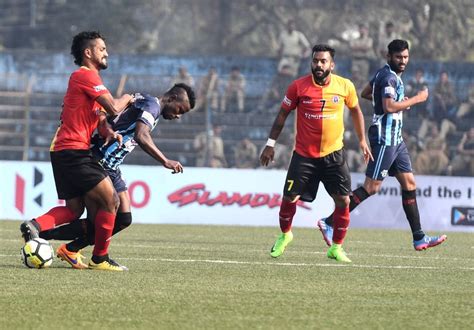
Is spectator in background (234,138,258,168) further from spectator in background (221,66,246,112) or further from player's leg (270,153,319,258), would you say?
player's leg (270,153,319,258)

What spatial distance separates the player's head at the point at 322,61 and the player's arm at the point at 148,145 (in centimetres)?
259

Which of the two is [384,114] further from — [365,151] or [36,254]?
[36,254]

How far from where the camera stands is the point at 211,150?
84.6 feet

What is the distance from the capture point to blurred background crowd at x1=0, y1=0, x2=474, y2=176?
26.0 m

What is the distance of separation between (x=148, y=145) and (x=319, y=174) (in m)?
2.87

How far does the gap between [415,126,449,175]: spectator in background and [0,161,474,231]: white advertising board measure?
2887 mm

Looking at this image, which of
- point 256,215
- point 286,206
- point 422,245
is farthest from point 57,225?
point 256,215

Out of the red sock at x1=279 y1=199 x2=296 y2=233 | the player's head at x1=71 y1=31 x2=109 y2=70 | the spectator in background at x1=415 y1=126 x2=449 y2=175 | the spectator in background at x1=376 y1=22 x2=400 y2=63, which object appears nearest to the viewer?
the player's head at x1=71 y1=31 x2=109 y2=70

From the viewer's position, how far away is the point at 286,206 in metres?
12.7

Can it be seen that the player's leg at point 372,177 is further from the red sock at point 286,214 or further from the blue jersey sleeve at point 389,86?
the red sock at point 286,214

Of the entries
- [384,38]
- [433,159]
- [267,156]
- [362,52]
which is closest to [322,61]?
[267,156]

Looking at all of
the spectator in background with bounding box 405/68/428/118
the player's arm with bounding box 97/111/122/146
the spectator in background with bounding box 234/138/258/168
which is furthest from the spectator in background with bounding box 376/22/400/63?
the player's arm with bounding box 97/111/122/146

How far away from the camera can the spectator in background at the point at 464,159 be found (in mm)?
25328

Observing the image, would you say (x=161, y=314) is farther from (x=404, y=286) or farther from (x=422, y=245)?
(x=422, y=245)
